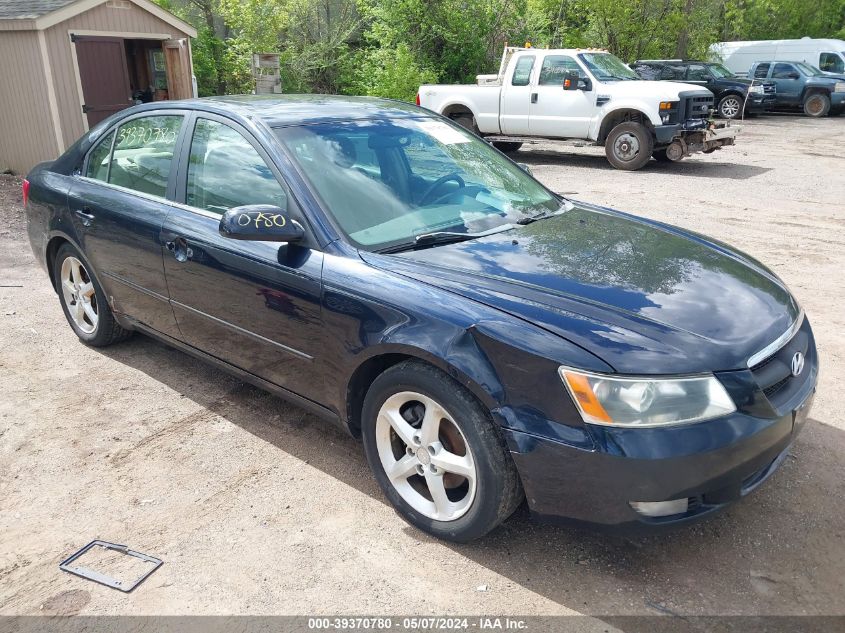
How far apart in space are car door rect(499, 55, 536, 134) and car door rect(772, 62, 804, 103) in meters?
13.5

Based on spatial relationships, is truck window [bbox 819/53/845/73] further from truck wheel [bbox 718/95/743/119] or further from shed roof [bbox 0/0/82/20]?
shed roof [bbox 0/0/82/20]

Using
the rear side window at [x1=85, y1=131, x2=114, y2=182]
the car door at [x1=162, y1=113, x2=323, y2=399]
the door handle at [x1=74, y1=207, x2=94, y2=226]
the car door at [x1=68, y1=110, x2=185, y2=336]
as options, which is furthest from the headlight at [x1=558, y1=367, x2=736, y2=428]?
the rear side window at [x1=85, y1=131, x2=114, y2=182]

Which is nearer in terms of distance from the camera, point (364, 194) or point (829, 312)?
point (364, 194)

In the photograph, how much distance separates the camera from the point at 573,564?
2803mm

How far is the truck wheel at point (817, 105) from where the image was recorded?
22.6m

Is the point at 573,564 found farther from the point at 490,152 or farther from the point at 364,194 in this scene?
the point at 490,152

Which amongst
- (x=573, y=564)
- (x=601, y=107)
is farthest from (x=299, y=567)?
(x=601, y=107)

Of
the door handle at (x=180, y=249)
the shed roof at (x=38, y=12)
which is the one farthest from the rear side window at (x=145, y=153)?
the shed roof at (x=38, y=12)

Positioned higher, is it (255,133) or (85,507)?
(255,133)

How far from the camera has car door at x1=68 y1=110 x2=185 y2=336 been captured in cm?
396

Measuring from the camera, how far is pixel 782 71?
2300 centimetres

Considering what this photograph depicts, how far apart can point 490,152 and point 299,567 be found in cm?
259

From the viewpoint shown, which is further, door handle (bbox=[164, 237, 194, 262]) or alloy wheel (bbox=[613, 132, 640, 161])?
alloy wheel (bbox=[613, 132, 640, 161])

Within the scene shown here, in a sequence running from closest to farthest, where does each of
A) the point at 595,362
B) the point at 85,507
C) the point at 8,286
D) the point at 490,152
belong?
the point at 595,362 → the point at 85,507 → the point at 490,152 → the point at 8,286
